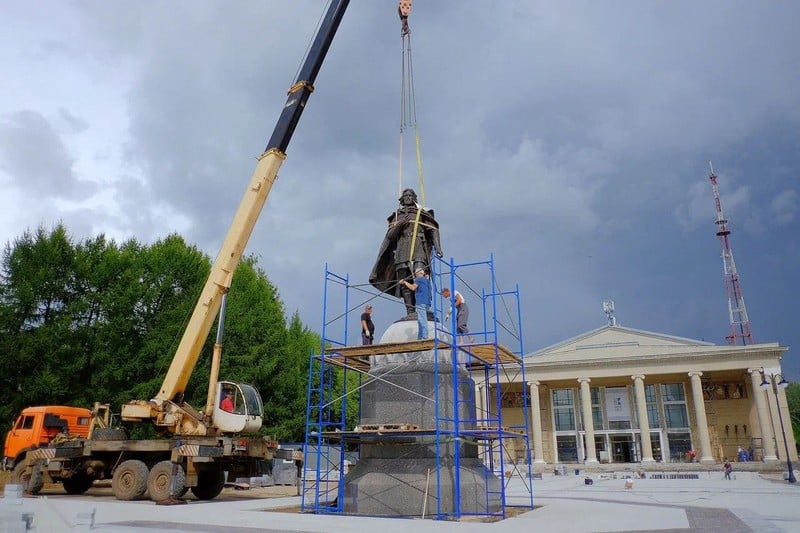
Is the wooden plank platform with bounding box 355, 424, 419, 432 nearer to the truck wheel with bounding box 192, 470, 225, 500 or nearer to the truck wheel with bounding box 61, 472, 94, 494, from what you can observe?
the truck wheel with bounding box 192, 470, 225, 500

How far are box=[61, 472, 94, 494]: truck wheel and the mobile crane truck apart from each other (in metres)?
0.03

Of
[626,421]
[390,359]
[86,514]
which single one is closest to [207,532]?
[86,514]

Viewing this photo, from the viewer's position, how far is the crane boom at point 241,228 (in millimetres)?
17656

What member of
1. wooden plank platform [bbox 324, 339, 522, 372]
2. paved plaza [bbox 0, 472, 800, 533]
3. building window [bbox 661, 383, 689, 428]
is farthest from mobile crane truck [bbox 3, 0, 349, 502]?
building window [bbox 661, 383, 689, 428]

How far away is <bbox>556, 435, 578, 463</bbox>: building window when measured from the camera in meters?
61.2

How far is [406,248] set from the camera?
46.9ft

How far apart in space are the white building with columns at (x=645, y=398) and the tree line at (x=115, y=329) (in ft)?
83.0

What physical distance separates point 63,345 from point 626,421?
169ft

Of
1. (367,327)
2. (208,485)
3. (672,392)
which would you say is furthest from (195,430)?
(672,392)

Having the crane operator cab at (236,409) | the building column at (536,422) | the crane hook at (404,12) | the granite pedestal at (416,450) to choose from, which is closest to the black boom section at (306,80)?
the crane hook at (404,12)

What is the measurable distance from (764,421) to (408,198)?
159ft

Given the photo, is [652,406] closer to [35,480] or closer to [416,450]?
[416,450]

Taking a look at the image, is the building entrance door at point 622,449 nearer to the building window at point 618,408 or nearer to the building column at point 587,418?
the building window at point 618,408

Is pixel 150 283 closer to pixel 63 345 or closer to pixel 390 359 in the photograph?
pixel 63 345
